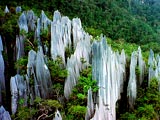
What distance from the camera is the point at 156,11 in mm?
54844

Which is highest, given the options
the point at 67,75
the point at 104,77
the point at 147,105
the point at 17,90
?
the point at 67,75

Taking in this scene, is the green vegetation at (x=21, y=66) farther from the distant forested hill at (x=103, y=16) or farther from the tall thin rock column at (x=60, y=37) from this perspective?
the distant forested hill at (x=103, y=16)

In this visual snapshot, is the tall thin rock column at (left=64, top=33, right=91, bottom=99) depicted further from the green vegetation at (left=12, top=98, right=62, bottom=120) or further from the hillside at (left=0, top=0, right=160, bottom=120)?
the green vegetation at (left=12, top=98, right=62, bottom=120)

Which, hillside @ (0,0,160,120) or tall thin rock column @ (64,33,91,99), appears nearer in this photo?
hillside @ (0,0,160,120)

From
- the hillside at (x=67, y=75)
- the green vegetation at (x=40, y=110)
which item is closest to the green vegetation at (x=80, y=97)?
the hillside at (x=67, y=75)

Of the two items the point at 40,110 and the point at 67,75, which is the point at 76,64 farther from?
the point at 40,110

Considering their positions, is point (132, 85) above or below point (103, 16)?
below

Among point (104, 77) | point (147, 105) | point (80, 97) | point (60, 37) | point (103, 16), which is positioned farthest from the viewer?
point (103, 16)

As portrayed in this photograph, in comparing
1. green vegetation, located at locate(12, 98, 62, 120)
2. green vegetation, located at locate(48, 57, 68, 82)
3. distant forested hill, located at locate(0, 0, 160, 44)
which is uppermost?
distant forested hill, located at locate(0, 0, 160, 44)

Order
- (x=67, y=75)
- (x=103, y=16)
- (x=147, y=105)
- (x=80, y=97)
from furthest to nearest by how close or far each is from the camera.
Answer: (x=103, y=16) < (x=147, y=105) < (x=67, y=75) < (x=80, y=97)

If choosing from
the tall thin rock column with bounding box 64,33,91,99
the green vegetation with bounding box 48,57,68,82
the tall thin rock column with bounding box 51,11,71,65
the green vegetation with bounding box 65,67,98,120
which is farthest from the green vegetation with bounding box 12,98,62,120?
the tall thin rock column with bounding box 51,11,71,65

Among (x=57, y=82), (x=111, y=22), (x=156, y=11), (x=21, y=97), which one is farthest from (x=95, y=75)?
(x=156, y=11)

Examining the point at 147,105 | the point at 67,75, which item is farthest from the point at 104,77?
the point at 147,105

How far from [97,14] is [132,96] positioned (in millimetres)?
21075
